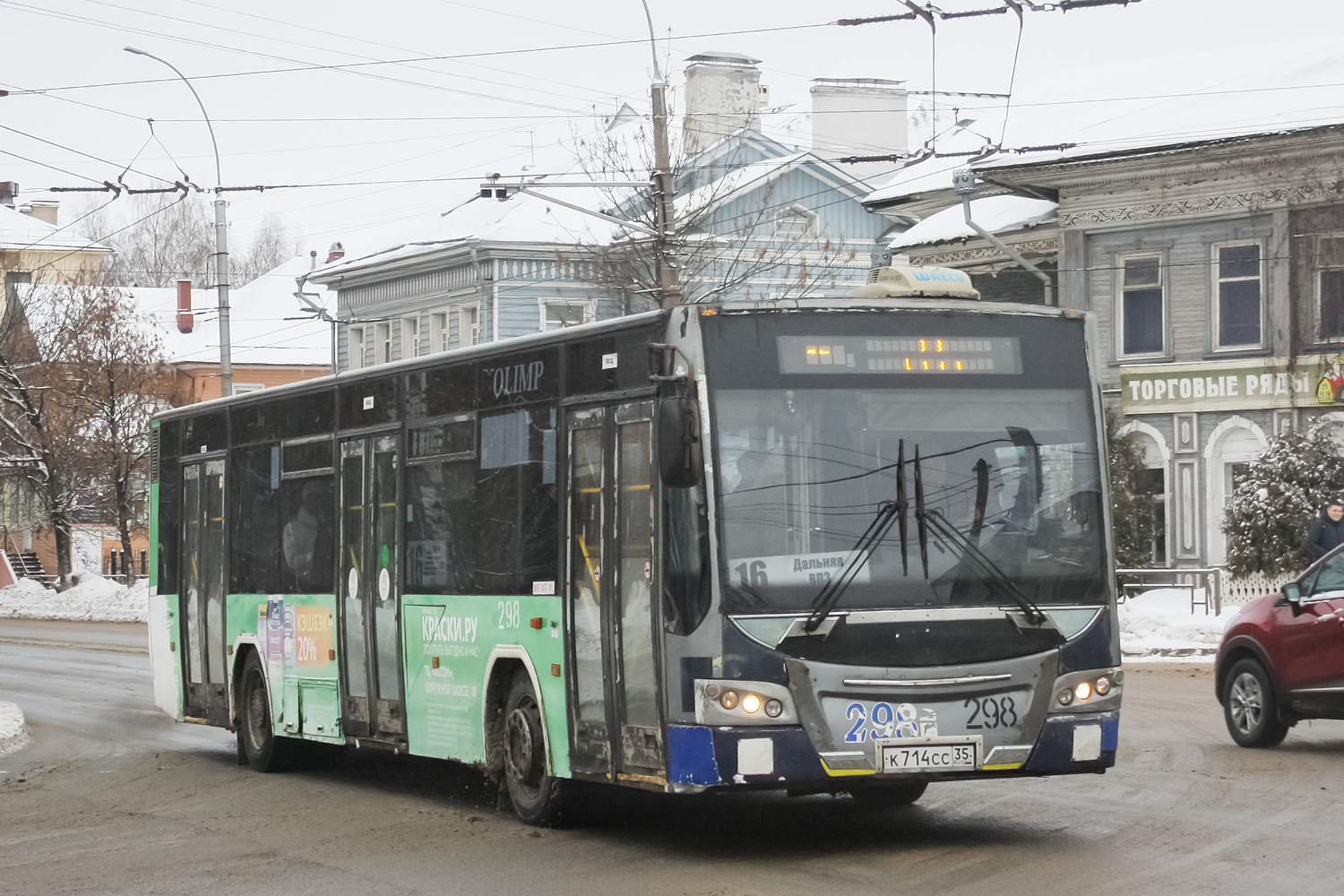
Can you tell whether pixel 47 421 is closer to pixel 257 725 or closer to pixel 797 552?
pixel 257 725

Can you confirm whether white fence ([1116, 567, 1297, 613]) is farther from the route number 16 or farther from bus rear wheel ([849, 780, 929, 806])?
the route number 16

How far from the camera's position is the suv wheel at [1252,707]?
14.3m

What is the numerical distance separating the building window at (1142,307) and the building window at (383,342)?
23972mm

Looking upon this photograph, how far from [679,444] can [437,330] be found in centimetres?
4334

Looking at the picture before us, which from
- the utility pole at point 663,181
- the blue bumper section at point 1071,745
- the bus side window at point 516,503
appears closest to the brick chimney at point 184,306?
the utility pole at point 663,181

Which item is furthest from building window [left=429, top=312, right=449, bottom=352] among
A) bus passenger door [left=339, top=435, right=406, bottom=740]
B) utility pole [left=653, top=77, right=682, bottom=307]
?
bus passenger door [left=339, top=435, right=406, bottom=740]

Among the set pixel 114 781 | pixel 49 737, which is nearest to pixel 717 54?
pixel 49 737

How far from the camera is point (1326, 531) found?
2095 cm

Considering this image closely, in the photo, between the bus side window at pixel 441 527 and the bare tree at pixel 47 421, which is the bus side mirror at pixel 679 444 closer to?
the bus side window at pixel 441 527

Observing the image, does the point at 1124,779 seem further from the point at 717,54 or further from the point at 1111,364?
the point at 717,54

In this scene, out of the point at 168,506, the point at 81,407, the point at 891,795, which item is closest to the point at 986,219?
the point at 168,506

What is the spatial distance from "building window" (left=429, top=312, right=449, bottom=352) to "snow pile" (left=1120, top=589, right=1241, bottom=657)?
86.7ft

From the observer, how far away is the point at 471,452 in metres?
12.3

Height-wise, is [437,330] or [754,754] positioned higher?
[437,330]
